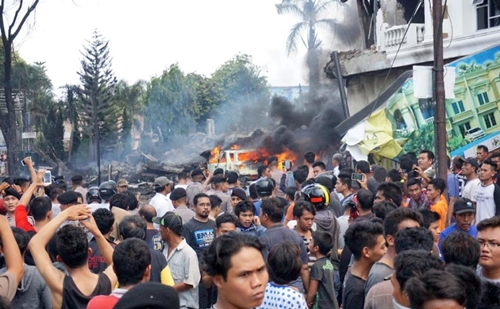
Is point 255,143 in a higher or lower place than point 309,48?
lower

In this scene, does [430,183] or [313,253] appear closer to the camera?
[313,253]

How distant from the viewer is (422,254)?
442 cm

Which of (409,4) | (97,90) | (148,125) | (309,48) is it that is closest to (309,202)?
(409,4)

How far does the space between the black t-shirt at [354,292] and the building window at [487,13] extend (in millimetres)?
14387

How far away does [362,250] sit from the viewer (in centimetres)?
565

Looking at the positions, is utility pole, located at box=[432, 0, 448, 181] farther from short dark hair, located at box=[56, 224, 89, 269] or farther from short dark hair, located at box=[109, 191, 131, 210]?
short dark hair, located at box=[56, 224, 89, 269]

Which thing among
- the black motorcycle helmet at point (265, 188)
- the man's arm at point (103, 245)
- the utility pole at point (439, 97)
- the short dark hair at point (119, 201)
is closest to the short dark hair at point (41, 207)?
the short dark hair at point (119, 201)

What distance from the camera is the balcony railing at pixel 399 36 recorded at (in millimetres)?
19484

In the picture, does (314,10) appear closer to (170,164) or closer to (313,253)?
(170,164)

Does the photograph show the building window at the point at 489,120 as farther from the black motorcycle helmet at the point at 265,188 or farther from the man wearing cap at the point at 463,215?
the man wearing cap at the point at 463,215

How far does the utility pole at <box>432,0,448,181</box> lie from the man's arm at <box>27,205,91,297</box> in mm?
7111

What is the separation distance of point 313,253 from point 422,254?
6.95ft

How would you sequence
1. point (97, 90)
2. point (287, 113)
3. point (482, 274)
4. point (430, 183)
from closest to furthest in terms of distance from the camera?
point (482, 274), point (430, 183), point (287, 113), point (97, 90)

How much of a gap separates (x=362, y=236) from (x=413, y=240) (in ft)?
1.78
